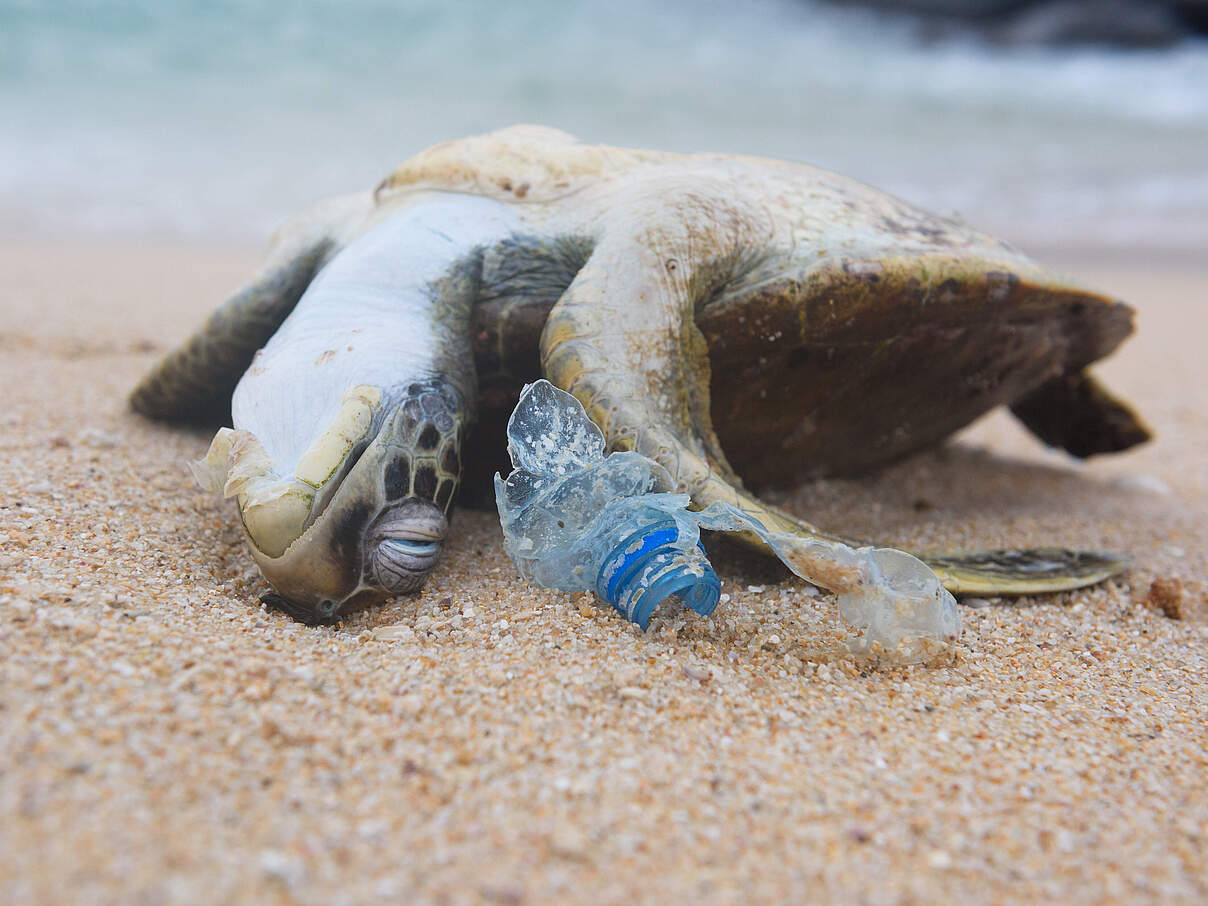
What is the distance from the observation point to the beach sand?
829 millimetres

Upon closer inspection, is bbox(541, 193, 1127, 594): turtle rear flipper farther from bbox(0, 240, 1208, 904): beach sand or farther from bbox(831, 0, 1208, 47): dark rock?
bbox(831, 0, 1208, 47): dark rock

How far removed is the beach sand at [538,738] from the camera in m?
0.83

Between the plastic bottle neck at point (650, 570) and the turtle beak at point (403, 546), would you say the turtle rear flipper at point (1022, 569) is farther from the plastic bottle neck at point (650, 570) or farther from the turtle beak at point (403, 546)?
the turtle beak at point (403, 546)

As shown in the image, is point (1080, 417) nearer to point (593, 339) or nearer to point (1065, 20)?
point (593, 339)

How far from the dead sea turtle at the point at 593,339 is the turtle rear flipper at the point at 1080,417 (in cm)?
42

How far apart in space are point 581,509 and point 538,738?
42cm

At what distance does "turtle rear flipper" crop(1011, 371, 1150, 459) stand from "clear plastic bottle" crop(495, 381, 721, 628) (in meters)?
1.86

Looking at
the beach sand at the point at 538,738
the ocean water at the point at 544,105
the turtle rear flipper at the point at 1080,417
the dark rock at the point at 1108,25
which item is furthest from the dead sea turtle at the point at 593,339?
the dark rock at the point at 1108,25

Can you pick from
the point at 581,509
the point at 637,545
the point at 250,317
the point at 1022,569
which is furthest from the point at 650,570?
the point at 250,317

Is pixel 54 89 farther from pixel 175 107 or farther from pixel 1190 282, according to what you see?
pixel 1190 282

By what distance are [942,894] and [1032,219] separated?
7.82 metres

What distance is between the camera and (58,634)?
3.46 ft

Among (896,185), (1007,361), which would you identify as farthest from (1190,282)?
(1007,361)

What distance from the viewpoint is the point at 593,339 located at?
1514 mm
